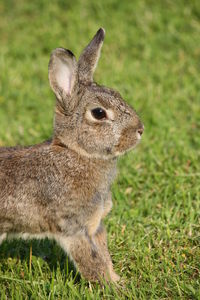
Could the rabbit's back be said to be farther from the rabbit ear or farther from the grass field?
the rabbit ear

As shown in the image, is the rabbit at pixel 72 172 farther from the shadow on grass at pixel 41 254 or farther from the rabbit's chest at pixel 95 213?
the shadow on grass at pixel 41 254

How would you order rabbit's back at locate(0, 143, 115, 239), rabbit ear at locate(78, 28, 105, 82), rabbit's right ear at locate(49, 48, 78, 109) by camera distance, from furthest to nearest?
rabbit ear at locate(78, 28, 105, 82), rabbit's right ear at locate(49, 48, 78, 109), rabbit's back at locate(0, 143, 115, 239)

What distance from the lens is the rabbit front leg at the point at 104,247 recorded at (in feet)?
14.9

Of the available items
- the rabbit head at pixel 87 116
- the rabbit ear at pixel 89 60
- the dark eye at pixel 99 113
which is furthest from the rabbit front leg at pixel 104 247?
the rabbit ear at pixel 89 60

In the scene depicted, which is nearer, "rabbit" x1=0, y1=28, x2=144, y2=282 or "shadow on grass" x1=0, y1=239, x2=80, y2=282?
"rabbit" x1=0, y1=28, x2=144, y2=282

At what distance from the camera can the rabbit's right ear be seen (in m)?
4.53

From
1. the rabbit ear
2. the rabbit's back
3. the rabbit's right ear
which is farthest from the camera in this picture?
the rabbit ear

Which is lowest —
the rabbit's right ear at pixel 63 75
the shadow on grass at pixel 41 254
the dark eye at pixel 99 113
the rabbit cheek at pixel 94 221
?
the shadow on grass at pixel 41 254

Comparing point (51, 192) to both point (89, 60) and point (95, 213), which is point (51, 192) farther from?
point (89, 60)

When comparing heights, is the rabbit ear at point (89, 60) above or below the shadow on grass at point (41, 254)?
above

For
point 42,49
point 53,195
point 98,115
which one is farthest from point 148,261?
point 42,49

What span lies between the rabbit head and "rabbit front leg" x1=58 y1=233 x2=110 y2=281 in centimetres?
69

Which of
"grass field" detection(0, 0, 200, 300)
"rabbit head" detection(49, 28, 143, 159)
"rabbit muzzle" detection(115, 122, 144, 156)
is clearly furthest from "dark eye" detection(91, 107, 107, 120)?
"grass field" detection(0, 0, 200, 300)

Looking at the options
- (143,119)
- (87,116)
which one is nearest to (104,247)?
(87,116)
